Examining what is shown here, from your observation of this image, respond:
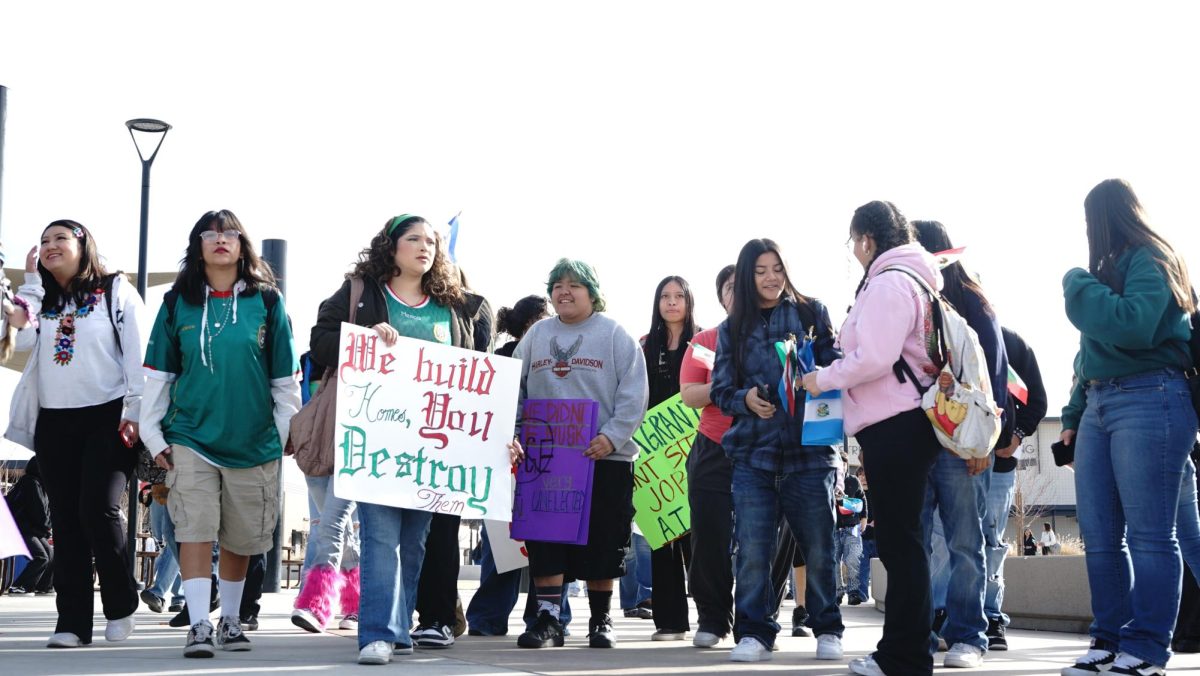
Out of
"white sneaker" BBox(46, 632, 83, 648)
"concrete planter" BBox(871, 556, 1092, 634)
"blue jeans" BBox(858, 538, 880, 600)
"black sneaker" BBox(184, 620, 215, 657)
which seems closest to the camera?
"black sneaker" BBox(184, 620, 215, 657)

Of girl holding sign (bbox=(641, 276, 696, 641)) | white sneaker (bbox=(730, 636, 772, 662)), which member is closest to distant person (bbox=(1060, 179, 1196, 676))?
white sneaker (bbox=(730, 636, 772, 662))

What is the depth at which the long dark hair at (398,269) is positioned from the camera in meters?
6.35

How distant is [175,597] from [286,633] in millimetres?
3182

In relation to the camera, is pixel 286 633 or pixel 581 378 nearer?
pixel 581 378

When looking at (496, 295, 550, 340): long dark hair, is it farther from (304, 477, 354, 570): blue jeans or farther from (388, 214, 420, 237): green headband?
(388, 214, 420, 237): green headband

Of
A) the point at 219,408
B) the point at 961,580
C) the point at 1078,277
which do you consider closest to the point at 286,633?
the point at 219,408

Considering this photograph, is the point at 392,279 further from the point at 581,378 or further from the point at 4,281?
the point at 4,281

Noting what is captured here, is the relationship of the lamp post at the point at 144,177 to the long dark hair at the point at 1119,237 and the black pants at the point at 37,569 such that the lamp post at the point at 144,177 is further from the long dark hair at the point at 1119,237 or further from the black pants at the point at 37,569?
the long dark hair at the point at 1119,237

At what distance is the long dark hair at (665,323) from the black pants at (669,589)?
1.20 metres

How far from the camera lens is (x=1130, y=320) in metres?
5.11

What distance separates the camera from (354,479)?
5.94 meters

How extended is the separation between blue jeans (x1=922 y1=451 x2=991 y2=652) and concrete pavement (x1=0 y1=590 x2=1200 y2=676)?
204mm

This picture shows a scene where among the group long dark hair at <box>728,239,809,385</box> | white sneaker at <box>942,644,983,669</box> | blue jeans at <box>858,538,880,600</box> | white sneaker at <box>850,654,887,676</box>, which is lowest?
blue jeans at <box>858,538,880,600</box>

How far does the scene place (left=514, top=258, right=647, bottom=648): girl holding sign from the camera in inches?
271
